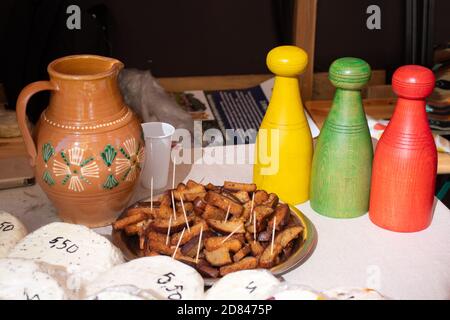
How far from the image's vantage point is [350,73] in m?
0.96

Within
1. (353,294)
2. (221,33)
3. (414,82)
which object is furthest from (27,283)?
(221,33)

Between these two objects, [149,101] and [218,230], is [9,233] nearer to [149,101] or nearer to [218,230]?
[218,230]

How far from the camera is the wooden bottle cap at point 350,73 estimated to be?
96cm

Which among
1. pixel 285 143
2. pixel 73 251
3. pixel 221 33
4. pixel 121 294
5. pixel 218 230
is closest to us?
pixel 121 294

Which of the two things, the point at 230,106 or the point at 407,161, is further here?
the point at 230,106

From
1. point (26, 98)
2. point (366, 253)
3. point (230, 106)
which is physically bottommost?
point (366, 253)

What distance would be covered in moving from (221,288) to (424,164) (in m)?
0.41

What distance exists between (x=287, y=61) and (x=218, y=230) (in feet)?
0.96

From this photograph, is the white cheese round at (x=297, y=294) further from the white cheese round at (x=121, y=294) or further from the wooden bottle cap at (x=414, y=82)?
the wooden bottle cap at (x=414, y=82)

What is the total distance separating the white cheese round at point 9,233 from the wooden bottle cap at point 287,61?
1.53ft

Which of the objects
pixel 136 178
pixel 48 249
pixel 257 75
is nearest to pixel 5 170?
pixel 136 178

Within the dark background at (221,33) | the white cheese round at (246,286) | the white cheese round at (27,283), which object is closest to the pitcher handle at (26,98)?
the white cheese round at (27,283)

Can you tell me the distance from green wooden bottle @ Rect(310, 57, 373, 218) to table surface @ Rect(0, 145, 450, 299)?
0.12ft

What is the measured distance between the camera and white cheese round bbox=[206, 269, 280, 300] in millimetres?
724
